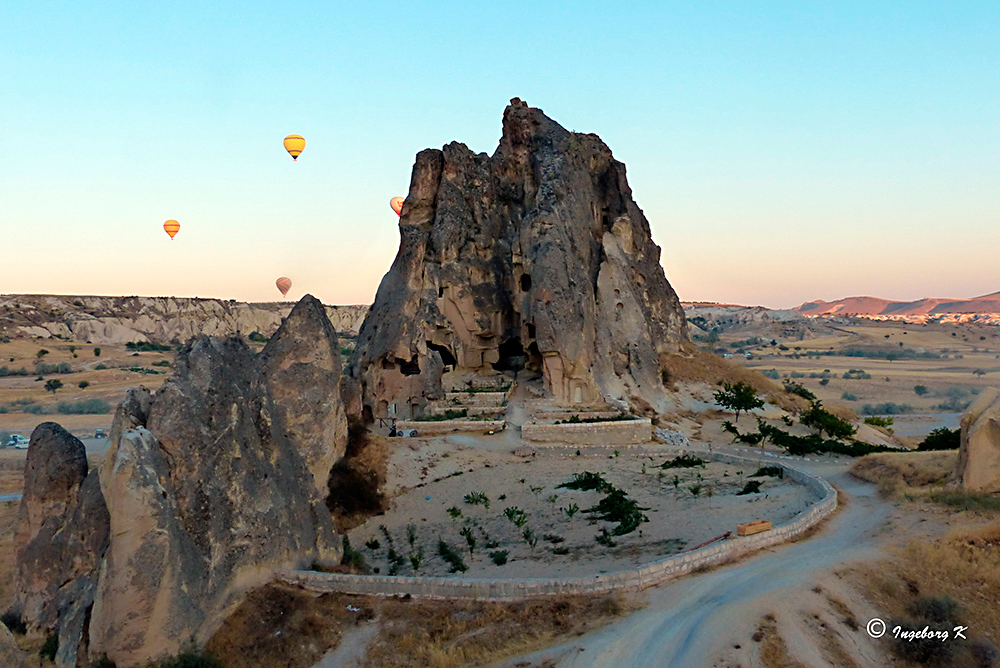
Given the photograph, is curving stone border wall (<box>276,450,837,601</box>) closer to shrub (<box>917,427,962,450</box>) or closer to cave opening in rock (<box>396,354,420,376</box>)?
shrub (<box>917,427,962,450</box>)

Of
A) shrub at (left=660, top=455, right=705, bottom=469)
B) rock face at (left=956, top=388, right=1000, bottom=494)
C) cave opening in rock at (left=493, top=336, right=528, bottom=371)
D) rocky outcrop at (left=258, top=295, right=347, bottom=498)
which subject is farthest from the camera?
cave opening in rock at (left=493, top=336, right=528, bottom=371)

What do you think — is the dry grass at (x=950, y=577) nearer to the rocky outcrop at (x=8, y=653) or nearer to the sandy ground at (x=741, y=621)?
the sandy ground at (x=741, y=621)

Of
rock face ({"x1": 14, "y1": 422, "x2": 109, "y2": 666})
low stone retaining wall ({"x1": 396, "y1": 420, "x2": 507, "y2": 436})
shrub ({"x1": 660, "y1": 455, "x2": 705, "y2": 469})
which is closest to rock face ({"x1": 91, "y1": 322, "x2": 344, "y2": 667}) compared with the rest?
rock face ({"x1": 14, "y1": 422, "x2": 109, "y2": 666})

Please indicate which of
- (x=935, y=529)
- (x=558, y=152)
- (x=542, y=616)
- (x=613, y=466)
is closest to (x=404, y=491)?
(x=613, y=466)

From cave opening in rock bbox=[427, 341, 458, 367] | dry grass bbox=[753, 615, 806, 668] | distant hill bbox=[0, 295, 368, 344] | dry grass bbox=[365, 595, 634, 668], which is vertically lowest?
dry grass bbox=[365, 595, 634, 668]

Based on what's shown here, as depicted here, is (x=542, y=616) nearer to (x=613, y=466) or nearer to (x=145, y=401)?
(x=145, y=401)

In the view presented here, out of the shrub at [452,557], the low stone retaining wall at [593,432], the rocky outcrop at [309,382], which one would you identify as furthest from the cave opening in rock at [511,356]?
the shrub at [452,557]
